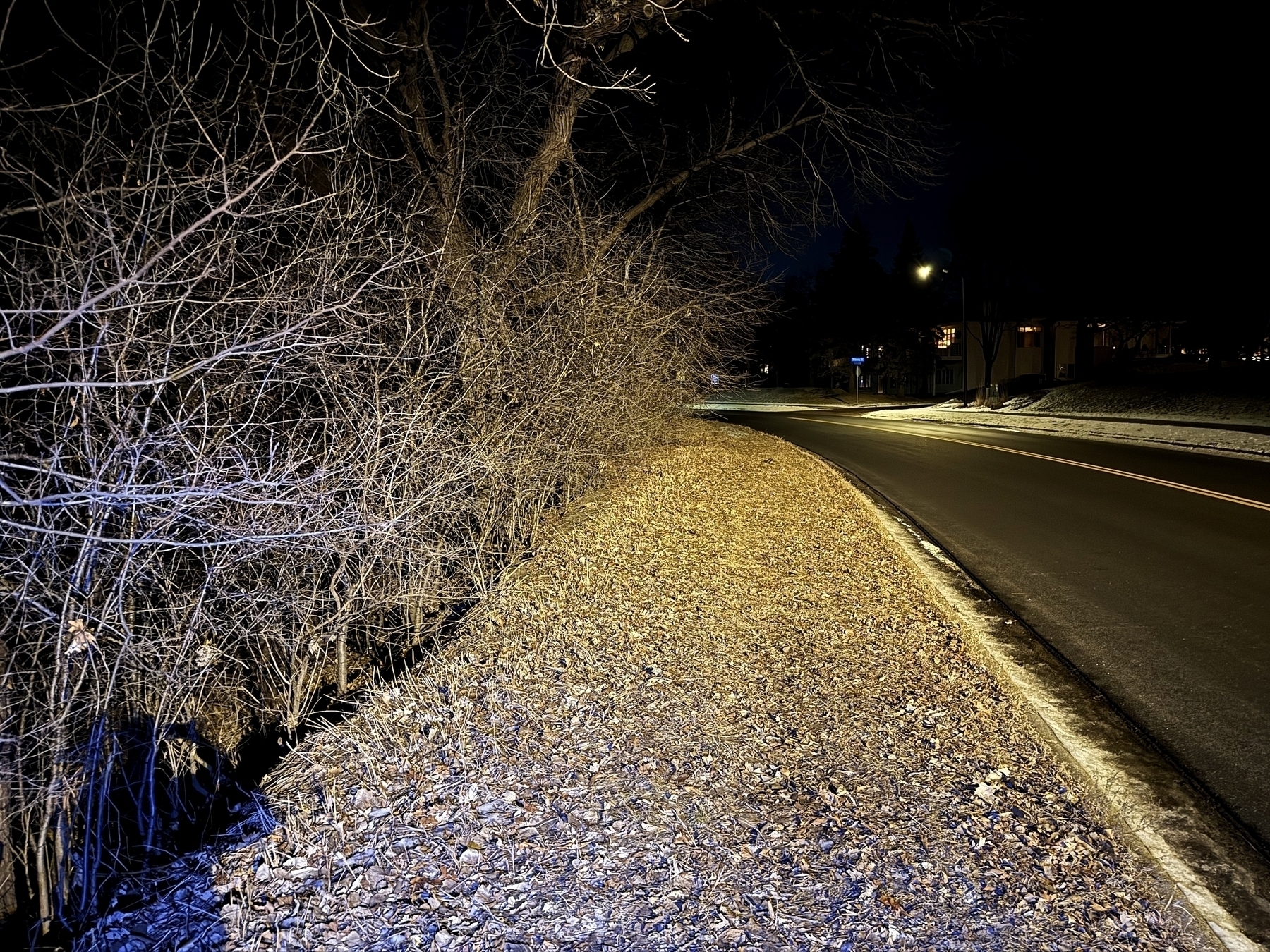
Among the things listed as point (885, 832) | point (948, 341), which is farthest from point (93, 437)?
point (948, 341)

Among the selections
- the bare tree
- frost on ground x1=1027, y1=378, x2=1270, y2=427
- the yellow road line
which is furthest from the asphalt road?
frost on ground x1=1027, y1=378, x2=1270, y2=427

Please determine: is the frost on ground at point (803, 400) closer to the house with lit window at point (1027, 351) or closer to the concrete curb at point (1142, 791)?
the house with lit window at point (1027, 351)

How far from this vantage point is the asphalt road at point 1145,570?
16.1 feet

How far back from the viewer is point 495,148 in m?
9.86

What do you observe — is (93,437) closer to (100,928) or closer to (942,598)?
(100,928)

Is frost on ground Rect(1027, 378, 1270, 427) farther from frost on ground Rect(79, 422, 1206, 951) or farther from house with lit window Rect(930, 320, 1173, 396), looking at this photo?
house with lit window Rect(930, 320, 1173, 396)

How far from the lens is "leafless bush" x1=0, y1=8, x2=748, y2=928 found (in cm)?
347

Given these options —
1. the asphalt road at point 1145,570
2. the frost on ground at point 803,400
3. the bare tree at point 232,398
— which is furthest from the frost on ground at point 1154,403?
the bare tree at point 232,398

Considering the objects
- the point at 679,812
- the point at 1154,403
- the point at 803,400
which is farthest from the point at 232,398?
the point at 803,400

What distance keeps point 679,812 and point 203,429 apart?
2.72 m

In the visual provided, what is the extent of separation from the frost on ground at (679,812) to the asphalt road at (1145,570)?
3.12ft

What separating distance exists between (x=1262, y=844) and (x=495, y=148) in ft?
30.5

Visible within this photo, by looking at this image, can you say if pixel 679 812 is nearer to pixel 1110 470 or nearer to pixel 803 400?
pixel 1110 470

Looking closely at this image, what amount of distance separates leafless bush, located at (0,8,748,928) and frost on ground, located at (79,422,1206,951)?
82 cm
